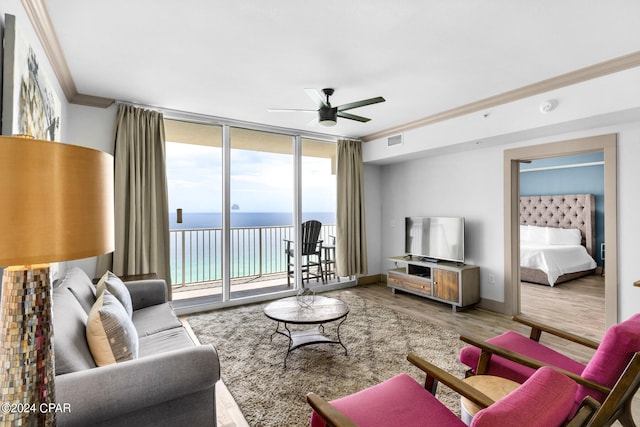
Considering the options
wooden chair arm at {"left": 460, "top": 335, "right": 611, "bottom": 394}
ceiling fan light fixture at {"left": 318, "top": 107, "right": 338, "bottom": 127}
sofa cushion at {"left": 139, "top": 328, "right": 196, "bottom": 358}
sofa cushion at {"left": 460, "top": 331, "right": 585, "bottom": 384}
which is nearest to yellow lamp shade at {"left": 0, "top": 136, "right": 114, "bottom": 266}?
sofa cushion at {"left": 139, "top": 328, "right": 196, "bottom": 358}

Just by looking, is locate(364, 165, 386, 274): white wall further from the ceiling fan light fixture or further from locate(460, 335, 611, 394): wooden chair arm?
locate(460, 335, 611, 394): wooden chair arm

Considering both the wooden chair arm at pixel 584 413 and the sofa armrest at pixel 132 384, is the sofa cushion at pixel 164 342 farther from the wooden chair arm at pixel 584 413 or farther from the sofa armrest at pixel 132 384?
the wooden chair arm at pixel 584 413

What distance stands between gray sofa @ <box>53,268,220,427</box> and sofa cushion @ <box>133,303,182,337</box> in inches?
26.3

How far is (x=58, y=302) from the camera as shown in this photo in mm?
1769

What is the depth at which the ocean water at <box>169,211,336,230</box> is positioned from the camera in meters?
4.78

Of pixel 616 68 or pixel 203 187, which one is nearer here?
pixel 616 68

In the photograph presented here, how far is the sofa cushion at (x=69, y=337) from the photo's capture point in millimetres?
1376

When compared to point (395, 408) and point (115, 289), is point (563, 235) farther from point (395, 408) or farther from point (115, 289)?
point (115, 289)

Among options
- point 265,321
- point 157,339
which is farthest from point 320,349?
point 157,339

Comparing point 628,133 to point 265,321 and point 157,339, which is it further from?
point 157,339

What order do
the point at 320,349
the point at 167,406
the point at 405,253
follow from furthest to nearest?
the point at 405,253
the point at 320,349
the point at 167,406

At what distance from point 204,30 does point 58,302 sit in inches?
77.3

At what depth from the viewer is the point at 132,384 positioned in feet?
4.47

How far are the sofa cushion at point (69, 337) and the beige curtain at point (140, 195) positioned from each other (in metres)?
1.79
